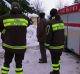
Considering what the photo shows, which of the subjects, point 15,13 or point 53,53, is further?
point 53,53

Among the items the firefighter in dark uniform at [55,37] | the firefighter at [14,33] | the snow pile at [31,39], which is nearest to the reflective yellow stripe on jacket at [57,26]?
the firefighter in dark uniform at [55,37]

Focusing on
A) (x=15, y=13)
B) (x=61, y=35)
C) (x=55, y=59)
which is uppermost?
(x=15, y=13)

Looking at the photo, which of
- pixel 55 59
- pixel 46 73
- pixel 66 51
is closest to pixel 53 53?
pixel 55 59

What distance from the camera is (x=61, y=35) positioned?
34.6 feet

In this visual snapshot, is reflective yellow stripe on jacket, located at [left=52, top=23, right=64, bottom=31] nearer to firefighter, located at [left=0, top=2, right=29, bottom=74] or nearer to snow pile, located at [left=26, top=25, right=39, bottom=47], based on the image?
firefighter, located at [left=0, top=2, right=29, bottom=74]

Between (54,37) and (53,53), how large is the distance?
45cm

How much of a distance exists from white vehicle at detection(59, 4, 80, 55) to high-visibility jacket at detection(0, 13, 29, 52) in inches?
211

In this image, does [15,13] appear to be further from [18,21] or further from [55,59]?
[55,59]

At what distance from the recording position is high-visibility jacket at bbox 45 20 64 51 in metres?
10.5

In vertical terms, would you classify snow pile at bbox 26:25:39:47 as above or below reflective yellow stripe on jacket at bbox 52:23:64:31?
below

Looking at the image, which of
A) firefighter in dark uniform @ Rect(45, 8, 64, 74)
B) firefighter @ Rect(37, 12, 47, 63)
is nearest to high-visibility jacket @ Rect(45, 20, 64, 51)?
firefighter in dark uniform @ Rect(45, 8, 64, 74)

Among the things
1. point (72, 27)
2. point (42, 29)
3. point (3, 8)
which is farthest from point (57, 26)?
point (3, 8)

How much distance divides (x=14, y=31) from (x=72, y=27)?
6910mm

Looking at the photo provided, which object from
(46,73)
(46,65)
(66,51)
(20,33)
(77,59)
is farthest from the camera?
(66,51)
